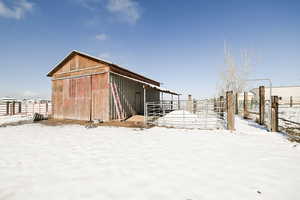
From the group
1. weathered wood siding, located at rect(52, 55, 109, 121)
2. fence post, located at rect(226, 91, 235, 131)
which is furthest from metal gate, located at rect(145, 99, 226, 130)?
weathered wood siding, located at rect(52, 55, 109, 121)

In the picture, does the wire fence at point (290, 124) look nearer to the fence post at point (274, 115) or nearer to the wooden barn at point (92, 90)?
the fence post at point (274, 115)

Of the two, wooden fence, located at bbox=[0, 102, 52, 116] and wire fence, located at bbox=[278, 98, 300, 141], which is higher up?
wooden fence, located at bbox=[0, 102, 52, 116]

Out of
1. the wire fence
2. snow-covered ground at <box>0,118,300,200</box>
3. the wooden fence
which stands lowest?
snow-covered ground at <box>0,118,300,200</box>

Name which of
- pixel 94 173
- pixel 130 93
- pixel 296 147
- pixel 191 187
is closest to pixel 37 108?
pixel 130 93

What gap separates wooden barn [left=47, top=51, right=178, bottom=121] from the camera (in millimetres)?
10648

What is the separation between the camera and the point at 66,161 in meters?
3.47

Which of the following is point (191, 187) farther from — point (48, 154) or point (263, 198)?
point (48, 154)

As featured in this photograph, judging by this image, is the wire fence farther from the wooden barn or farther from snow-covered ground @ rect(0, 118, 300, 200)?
the wooden barn

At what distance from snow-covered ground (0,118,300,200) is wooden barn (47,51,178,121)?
6.25 metres

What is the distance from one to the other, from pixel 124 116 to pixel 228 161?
887cm

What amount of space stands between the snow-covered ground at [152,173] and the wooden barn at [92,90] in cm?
625

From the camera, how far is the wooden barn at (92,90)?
10648 mm

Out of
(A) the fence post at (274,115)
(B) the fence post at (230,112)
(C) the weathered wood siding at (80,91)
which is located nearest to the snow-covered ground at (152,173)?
(A) the fence post at (274,115)

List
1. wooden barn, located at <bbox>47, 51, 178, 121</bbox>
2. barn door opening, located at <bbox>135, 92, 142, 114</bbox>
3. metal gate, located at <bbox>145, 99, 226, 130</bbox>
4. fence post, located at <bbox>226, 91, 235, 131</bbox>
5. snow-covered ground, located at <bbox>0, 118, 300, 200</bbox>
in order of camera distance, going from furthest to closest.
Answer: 1. barn door opening, located at <bbox>135, 92, 142, 114</bbox>
2. wooden barn, located at <bbox>47, 51, 178, 121</bbox>
3. metal gate, located at <bbox>145, 99, 226, 130</bbox>
4. fence post, located at <bbox>226, 91, 235, 131</bbox>
5. snow-covered ground, located at <bbox>0, 118, 300, 200</bbox>
